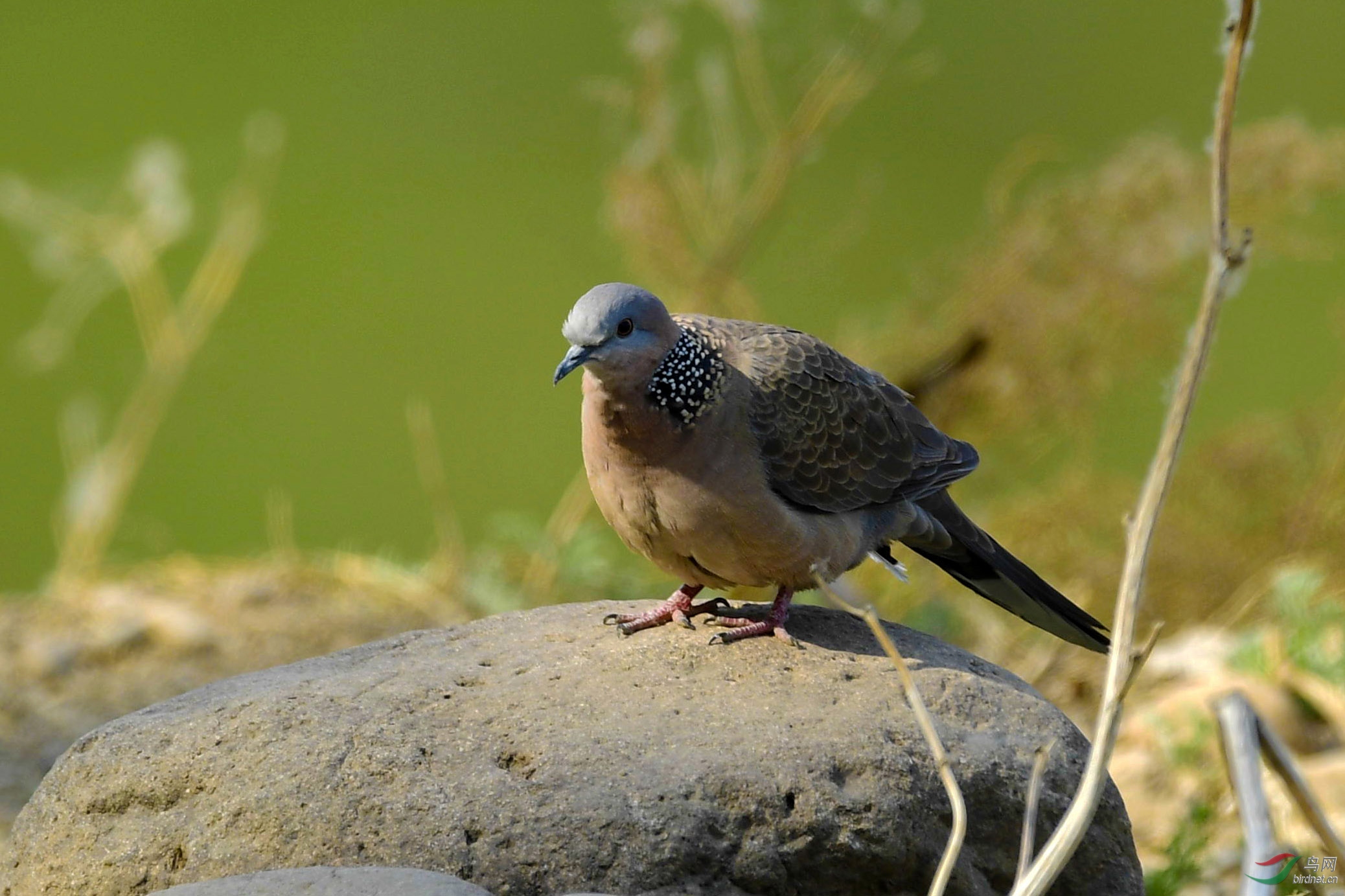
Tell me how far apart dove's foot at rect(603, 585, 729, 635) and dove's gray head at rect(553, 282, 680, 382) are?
742 mm

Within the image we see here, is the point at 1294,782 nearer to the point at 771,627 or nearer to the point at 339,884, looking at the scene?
the point at 771,627

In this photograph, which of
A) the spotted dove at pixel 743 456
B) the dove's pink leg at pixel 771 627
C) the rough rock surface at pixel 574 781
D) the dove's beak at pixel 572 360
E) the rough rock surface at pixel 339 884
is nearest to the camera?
the rough rock surface at pixel 339 884

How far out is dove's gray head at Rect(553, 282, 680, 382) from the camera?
3.21 m

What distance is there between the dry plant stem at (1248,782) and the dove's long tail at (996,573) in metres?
1.23

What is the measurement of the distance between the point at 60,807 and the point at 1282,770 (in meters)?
2.72

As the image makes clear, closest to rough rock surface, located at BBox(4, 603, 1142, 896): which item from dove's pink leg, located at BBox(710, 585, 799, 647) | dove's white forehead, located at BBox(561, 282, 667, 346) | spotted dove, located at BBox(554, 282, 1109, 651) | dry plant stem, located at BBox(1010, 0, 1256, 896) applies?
dove's pink leg, located at BBox(710, 585, 799, 647)

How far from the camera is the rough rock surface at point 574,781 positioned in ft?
9.20

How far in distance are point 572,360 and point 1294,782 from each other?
1835mm

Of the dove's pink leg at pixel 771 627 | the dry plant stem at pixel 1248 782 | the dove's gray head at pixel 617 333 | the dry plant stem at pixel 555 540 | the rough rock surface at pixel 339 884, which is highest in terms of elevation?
the dry plant stem at pixel 555 540

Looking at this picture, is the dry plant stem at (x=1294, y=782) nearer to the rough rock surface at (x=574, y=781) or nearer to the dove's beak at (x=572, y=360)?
the rough rock surface at (x=574, y=781)

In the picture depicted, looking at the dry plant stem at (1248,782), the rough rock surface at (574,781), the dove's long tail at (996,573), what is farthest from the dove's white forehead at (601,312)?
the dry plant stem at (1248,782)

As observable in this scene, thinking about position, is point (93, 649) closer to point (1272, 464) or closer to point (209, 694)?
point (209, 694)

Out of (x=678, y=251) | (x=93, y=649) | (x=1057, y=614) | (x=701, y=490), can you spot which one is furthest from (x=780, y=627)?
(x=93, y=649)

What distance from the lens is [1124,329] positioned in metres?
6.31
